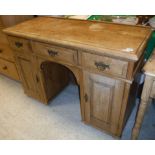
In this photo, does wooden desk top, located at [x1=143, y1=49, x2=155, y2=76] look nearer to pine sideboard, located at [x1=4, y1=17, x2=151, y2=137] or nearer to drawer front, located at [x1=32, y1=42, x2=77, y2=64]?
pine sideboard, located at [x1=4, y1=17, x2=151, y2=137]

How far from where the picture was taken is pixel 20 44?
1439 millimetres

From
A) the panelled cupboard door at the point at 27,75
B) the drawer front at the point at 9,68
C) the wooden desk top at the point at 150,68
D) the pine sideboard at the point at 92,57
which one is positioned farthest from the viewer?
the drawer front at the point at 9,68

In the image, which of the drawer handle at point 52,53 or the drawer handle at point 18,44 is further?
the drawer handle at point 18,44

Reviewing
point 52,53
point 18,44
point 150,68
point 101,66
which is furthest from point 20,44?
point 150,68

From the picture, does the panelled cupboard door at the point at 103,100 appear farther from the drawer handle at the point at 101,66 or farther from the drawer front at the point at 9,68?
the drawer front at the point at 9,68

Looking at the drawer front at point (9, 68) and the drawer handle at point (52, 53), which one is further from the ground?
the drawer handle at point (52, 53)

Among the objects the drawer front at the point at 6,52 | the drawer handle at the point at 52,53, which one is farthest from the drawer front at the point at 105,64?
the drawer front at the point at 6,52

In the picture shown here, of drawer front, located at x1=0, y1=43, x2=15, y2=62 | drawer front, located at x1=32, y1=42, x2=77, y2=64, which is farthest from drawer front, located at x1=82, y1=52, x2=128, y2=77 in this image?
drawer front, located at x1=0, y1=43, x2=15, y2=62

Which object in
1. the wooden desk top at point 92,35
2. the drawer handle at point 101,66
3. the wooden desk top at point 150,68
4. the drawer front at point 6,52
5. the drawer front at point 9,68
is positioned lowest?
the drawer front at point 9,68

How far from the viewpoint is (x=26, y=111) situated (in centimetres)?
182

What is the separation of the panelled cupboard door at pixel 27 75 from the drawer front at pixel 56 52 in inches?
10.9

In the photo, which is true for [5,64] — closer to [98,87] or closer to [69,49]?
[69,49]

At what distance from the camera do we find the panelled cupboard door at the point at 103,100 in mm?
1132

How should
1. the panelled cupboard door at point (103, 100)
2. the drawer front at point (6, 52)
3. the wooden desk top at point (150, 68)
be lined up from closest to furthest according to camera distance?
the wooden desk top at point (150, 68) < the panelled cupboard door at point (103, 100) < the drawer front at point (6, 52)
